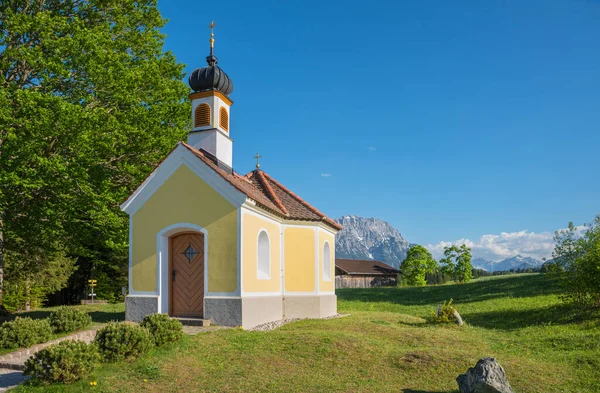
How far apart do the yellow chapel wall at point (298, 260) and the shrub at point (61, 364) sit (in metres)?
10.2

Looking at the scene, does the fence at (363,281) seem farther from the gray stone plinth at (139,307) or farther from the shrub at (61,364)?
the shrub at (61,364)

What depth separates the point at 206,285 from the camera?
1534 cm

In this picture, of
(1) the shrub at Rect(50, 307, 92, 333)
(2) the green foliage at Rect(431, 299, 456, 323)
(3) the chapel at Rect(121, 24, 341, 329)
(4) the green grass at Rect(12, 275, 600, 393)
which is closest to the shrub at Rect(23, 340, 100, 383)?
(4) the green grass at Rect(12, 275, 600, 393)

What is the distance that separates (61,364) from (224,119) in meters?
12.0

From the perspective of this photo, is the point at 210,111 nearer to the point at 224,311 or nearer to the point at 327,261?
the point at 224,311

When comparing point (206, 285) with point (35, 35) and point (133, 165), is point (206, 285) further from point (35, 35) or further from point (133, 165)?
point (35, 35)

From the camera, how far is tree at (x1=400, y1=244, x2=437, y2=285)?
198 ft

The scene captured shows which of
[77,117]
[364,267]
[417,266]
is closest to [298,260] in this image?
[77,117]

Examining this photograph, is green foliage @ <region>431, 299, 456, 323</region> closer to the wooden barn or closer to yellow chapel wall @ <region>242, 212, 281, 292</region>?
yellow chapel wall @ <region>242, 212, 281, 292</region>

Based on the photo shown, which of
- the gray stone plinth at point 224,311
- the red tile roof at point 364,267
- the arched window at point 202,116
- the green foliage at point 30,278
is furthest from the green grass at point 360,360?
the red tile roof at point 364,267

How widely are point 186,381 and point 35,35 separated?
1659 centimetres

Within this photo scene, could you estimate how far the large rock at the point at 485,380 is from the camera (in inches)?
324

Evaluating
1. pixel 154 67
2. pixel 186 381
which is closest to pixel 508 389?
pixel 186 381

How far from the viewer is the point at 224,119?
62.4 ft
